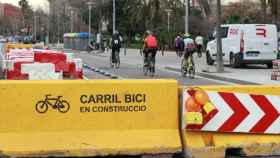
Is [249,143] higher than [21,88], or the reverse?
[21,88]

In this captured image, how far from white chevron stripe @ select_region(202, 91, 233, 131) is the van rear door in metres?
23.5

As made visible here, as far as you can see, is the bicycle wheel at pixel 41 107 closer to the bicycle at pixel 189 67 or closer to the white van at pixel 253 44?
the bicycle at pixel 189 67

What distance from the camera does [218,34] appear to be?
91.1ft

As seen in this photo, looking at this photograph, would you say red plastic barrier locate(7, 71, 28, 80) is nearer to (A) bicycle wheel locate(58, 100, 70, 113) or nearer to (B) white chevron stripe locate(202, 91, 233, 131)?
(A) bicycle wheel locate(58, 100, 70, 113)

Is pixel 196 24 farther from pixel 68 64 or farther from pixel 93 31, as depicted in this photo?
pixel 68 64

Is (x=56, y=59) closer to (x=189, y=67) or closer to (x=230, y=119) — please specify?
(x=189, y=67)

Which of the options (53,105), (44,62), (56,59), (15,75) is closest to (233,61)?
(56,59)

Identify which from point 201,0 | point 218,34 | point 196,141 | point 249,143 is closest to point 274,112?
point 249,143

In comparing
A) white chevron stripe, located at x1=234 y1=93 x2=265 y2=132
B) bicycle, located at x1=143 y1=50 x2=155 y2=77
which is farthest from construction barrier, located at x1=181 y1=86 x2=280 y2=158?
bicycle, located at x1=143 y1=50 x2=155 y2=77

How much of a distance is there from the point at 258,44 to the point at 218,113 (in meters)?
23.8

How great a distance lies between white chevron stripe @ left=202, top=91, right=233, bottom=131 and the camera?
8.84 m

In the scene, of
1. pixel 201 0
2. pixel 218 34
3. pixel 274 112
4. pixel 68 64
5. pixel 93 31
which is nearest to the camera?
pixel 274 112

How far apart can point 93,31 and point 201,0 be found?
29.6 m

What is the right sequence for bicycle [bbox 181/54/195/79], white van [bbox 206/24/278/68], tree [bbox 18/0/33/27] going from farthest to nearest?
tree [bbox 18/0/33/27]
white van [bbox 206/24/278/68]
bicycle [bbox 181/54/195/79]
